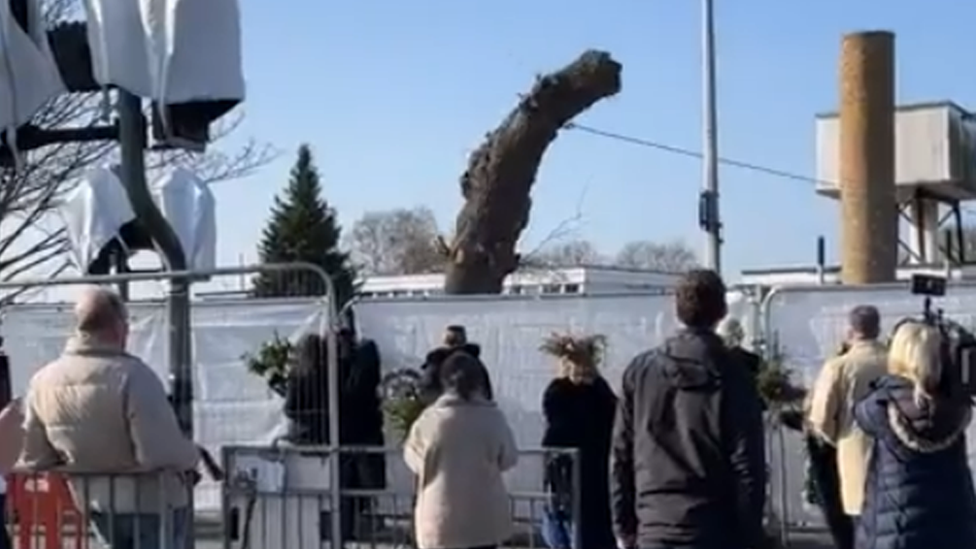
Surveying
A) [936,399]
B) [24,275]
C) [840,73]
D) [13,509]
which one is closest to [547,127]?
[840,73]

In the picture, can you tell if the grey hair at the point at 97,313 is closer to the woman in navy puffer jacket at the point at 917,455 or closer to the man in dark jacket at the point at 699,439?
the man in dark jacket at the point at 699,439

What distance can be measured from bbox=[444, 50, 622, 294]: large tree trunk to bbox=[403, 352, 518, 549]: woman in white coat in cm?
1419

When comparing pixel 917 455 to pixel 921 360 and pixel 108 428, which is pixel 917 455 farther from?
pixel 108 428

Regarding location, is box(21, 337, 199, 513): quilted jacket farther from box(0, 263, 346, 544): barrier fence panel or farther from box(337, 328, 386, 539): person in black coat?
box(0, 263, 346, 544): barrier fence panel

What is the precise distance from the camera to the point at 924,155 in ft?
100

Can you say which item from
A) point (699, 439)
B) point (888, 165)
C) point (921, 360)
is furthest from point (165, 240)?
point (888, 165)

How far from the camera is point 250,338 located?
17641 millimetres

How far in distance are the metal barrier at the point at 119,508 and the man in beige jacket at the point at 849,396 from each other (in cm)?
459

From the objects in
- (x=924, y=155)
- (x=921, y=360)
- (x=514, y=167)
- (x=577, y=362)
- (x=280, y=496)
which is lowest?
(x=280, y=496)

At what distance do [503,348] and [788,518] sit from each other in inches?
111

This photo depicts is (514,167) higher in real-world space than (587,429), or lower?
higher

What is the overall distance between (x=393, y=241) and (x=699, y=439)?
7627 centimetres

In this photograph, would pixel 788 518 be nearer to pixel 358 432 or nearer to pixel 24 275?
pixel 358 432

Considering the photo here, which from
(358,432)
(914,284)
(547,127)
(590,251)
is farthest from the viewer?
(590,251)
